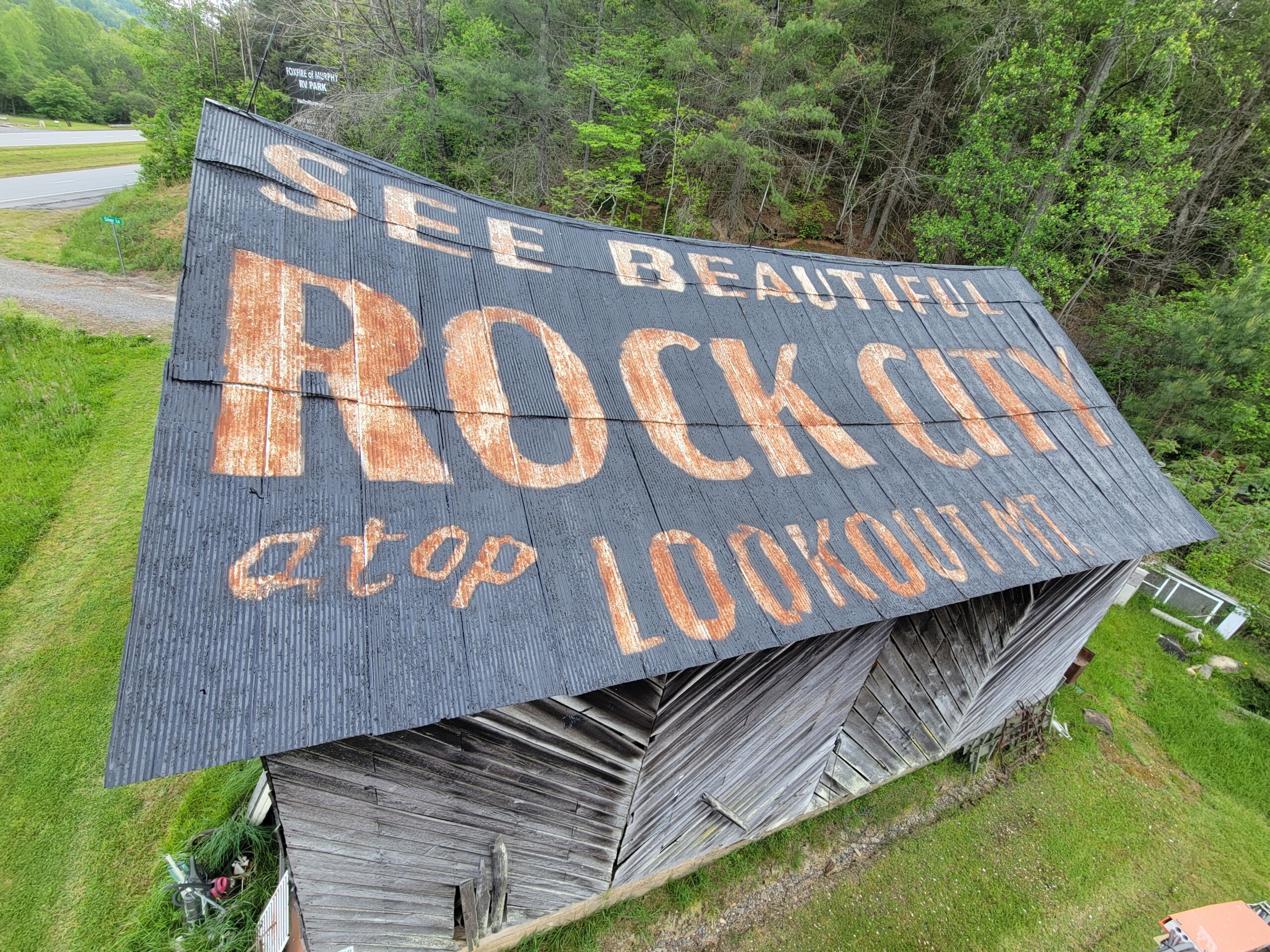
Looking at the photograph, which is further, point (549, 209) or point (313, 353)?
point (549, 209)

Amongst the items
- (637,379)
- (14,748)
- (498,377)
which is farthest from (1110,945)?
(14,748)

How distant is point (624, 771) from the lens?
454 centimetres

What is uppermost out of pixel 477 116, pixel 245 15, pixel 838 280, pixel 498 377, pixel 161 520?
pixel 245 15

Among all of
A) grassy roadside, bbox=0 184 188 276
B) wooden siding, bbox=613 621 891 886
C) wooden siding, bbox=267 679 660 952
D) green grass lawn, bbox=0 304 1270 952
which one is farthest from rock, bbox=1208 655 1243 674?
grassy roadside, bbox=0 184 188 276

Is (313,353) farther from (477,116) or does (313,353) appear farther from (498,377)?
(477,116)

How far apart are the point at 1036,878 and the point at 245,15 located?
3676 cm

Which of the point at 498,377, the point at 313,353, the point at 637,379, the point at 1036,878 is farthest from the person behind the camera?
the point at 1036,878

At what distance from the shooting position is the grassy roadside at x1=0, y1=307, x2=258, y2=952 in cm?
524

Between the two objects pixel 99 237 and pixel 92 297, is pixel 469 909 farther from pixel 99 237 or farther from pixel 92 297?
pixel 99 237

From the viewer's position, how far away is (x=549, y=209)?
57.5 ft

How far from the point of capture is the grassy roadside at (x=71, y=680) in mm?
5238

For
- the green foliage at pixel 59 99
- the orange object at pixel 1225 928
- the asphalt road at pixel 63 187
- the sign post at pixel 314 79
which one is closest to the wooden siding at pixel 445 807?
the orange object at pixel 1225 928

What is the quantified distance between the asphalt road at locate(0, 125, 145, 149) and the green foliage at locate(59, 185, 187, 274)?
39.6ft

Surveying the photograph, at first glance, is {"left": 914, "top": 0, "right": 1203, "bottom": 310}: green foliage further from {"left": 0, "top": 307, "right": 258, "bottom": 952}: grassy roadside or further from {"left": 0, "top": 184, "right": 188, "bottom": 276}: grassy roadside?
{"left": 0, "top": 184, "right": 188, "bottom": 276}: grassy roadside
